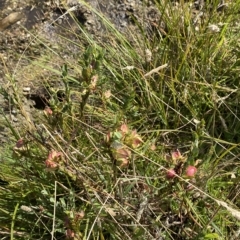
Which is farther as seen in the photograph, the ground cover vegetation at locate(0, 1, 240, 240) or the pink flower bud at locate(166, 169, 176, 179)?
the ground cover vegetation at locate(0, 1, 240, 240)

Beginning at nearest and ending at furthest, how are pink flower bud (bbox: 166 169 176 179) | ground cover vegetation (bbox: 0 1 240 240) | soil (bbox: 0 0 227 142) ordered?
pink flower bud (bbox: 166 169 176 179), ground cover vegetation (bbox: 0 1 240 240), soil (bbox: 0 0 227 142)

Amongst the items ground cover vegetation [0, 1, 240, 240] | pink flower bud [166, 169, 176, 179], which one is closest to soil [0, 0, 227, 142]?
ground cover vegetation [0, 1, 240, 240]

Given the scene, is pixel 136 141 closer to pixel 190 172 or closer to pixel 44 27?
pixel 190 172

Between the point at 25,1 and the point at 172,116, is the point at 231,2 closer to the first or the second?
the point at 172,116

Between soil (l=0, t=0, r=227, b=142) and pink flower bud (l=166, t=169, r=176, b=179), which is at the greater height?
soil (l=0, t=0, r=227, b=142)

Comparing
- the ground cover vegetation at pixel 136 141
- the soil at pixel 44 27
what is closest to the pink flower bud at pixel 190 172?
the ground cover vegetation at pixel 136 141

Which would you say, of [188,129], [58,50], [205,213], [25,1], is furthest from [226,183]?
[25,1]

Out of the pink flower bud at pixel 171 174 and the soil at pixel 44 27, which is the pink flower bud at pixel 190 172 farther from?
the soil at pixel 44 27

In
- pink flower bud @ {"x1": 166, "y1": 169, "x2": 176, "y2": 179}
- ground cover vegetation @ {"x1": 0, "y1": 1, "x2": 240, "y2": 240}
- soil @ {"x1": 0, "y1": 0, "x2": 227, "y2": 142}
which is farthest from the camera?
soil @ {"x1": 0, "y1": 0, "x2": 227, "y2": 142}

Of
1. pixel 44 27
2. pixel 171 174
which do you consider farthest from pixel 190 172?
pixel 44 27

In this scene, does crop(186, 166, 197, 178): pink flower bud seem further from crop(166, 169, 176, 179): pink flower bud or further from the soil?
the soil
